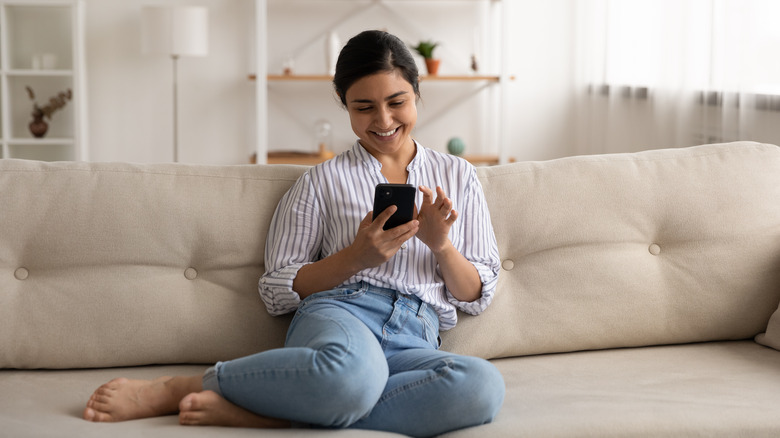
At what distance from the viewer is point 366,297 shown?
1.63 m

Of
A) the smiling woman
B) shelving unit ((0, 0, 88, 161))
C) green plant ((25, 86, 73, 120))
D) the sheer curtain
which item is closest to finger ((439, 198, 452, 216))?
the smiling woman

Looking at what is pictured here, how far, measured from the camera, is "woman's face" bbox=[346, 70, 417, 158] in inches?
67.6

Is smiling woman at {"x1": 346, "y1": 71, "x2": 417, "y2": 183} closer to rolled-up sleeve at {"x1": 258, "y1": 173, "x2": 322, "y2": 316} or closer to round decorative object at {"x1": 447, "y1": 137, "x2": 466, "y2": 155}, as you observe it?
rolled-up sleeve at {"x1": 258, "y1": 173, "x2": 322, "y2": 316}

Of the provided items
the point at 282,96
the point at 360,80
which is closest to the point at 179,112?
the point at 282,96

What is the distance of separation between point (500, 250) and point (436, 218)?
32cm

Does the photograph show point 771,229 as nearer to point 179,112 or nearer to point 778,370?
point 778,370

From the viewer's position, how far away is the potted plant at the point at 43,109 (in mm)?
4422

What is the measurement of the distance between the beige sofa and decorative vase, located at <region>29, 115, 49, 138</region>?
2909 mm

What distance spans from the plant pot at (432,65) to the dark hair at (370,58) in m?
2.89

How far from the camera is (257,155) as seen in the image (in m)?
4.48

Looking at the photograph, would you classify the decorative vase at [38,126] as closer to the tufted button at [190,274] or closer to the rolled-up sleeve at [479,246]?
the tufted button at [190,274]

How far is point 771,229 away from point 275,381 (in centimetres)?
123

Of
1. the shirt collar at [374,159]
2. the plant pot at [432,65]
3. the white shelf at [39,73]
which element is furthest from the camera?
the plant pot at [432,65]

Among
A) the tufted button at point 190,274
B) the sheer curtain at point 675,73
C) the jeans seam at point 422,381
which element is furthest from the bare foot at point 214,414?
the sheer curtain at point 675,73
